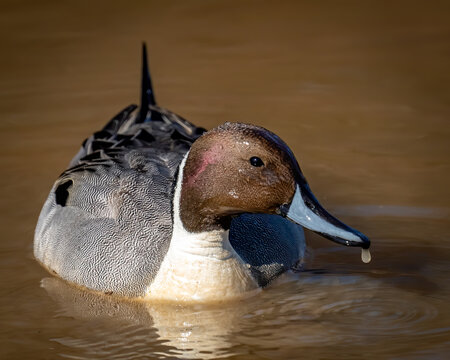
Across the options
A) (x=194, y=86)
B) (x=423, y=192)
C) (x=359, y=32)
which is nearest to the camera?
(x=423, y=192)

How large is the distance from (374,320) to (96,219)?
1.66 metres

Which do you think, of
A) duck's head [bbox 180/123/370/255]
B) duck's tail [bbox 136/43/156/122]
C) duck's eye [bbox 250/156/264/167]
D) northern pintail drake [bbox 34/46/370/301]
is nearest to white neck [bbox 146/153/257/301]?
northern pintail drake [bbox 34/46/370/301]

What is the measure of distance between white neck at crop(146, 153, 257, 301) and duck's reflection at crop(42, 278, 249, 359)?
0.22 feet

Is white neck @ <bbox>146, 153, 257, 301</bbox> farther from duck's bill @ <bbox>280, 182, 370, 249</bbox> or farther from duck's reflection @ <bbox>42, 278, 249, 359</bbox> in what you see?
duck's bill @ <bbox>280, 182, 370, 249</bbox>

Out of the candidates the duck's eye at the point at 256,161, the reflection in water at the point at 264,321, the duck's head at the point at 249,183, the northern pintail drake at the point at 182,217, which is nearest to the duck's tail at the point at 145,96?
the northern pintail drake at the point at 182,217

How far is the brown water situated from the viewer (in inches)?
176

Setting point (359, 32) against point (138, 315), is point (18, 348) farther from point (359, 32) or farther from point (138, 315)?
point (359, 32)

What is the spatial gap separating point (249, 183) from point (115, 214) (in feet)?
3.38

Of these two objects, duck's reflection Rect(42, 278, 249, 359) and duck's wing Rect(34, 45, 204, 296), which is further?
duck's wing Rect(34, 45, 204, 296)

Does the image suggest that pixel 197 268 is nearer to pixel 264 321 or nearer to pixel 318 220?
pixel 264 321

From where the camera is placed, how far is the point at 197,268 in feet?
15.3

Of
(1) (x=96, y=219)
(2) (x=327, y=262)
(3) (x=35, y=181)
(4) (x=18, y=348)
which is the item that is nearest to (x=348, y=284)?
(2) (x=327, y=262)

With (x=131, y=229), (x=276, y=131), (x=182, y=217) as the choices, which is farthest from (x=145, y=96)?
(x=182, y=217)

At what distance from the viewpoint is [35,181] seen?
21.7 feet
